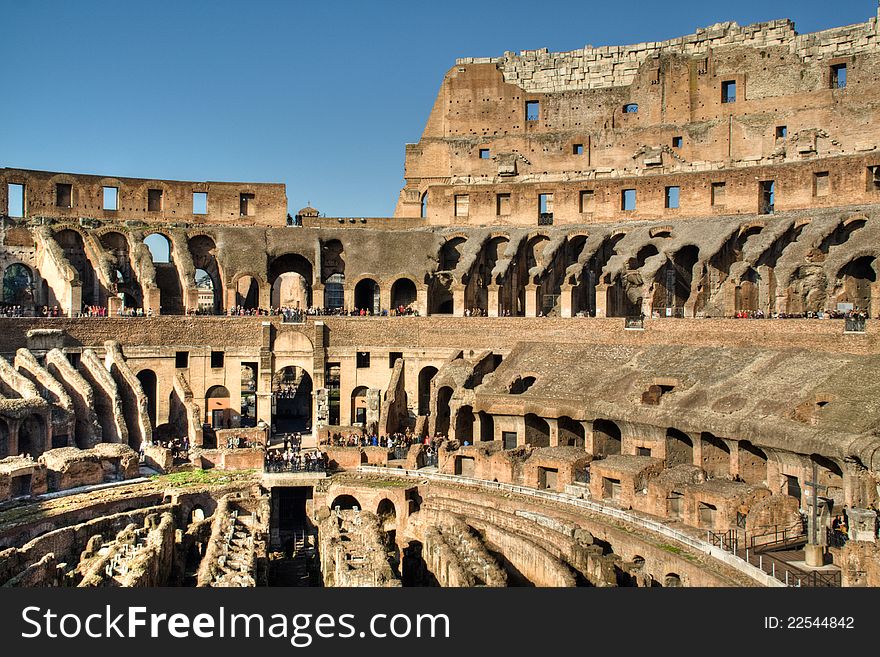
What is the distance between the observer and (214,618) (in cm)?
1413

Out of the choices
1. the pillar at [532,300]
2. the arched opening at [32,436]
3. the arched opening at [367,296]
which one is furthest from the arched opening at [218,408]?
the pillar at [532,300]

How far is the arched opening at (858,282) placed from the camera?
120ft

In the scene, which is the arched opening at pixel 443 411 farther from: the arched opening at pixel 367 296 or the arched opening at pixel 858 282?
the arched opening at pixel 858 282

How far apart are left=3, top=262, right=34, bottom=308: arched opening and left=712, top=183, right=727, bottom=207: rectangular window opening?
33597 mm

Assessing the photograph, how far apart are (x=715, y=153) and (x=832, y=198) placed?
348 inches

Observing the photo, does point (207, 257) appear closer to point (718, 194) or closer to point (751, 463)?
point (718, 194)

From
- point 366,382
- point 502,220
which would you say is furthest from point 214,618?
point 502,220

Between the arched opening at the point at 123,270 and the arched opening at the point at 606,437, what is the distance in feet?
83.0

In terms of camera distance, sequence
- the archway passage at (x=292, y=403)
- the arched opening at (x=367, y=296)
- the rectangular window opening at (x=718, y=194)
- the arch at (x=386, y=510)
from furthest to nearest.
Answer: the arched opening at (x=367, y=296), the archway passage at (x=292, y=403), the rectangular window opening at (x=718, y=194), the arch at (x=386, y=510)

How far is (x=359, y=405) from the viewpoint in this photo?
44.9 meters

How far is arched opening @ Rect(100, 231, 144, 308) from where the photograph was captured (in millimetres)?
Result: 46781

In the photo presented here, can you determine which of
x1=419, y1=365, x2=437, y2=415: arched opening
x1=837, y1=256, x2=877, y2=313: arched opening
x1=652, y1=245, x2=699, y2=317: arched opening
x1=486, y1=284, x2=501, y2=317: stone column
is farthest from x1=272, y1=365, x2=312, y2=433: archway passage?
x1=837, y1=256, x2=877, y2=313: arched opening

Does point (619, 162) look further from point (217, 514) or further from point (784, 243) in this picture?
point (217, 514)

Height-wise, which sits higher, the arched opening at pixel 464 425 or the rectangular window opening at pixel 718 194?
the rectangular window opening at pixel 718 194
